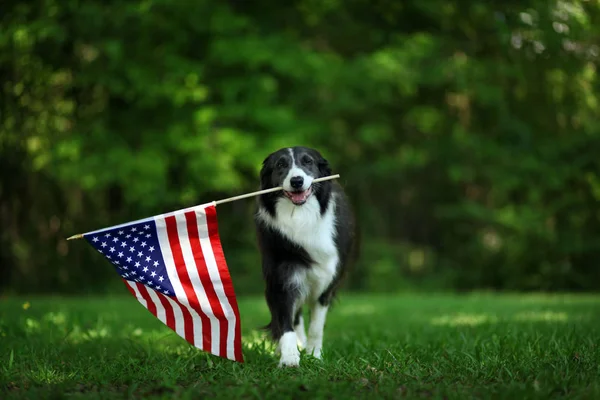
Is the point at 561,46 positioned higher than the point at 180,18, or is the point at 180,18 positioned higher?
the point at 180,18

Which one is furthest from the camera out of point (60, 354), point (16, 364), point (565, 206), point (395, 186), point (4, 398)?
point (395, 186)

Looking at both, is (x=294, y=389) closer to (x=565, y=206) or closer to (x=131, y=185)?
(x=131, y=185)

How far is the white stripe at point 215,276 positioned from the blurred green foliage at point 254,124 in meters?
8.79

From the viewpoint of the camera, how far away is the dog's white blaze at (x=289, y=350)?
4.98 meters

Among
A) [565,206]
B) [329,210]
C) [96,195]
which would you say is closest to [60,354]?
[329,210]

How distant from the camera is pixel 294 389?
150 inches

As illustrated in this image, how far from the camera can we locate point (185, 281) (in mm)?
4910

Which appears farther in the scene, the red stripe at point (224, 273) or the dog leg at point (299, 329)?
the dog leg at point (299, 329)

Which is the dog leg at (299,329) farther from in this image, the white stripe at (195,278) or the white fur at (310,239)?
the white stripe at (195,278)

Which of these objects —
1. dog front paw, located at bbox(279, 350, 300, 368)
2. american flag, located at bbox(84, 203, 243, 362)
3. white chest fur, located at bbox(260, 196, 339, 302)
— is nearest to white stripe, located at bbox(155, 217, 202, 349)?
american flag, located at bbox(84, 203, 243, 362)

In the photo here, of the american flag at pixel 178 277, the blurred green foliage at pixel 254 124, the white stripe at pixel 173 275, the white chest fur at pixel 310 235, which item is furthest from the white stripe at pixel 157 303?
the blurred green foliage at pixel 254 124

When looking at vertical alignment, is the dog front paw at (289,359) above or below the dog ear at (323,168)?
below

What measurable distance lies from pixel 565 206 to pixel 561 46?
7.78 metres

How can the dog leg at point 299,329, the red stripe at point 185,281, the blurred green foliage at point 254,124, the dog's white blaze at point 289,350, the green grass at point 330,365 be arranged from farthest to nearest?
the blurred green foliage at point 254,124 → the dog leg at point 299,329 → the dog's white blaze at point 289,350 → the red stripe at point 185,281 → the green grass at point 330,365
